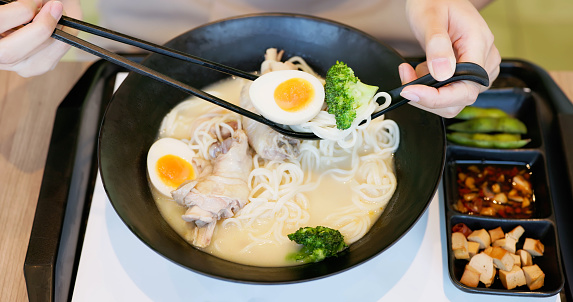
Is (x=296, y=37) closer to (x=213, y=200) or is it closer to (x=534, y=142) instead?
(x=213, y=200)

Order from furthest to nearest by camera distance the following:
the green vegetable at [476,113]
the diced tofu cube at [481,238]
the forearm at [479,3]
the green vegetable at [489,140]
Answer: the forearm at [479,3] < the green vegetable at [476,113] < the green vegetable at [489,140] < the diced tofu cube at [481,238]

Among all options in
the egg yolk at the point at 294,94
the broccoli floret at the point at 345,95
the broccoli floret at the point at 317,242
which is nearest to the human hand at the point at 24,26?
the egg yolk at the point at 294,94

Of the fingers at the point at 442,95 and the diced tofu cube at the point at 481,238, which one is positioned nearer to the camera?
the fingers at the point at 442,95

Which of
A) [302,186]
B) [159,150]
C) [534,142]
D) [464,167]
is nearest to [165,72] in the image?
[159,150]

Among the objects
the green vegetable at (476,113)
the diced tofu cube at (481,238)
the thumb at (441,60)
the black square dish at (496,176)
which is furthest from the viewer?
the green vegetable at (476,113)

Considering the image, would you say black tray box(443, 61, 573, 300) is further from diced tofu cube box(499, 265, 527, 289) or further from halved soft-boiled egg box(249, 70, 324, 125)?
halved soft-boiled egg box(249, 70, 324, 125)

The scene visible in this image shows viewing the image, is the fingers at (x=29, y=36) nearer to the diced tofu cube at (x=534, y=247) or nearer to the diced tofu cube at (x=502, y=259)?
the diced tofu cube at (x=502, y=259)

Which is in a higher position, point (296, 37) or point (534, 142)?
point (296, 37)

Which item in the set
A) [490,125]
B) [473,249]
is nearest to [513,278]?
[473,249]
